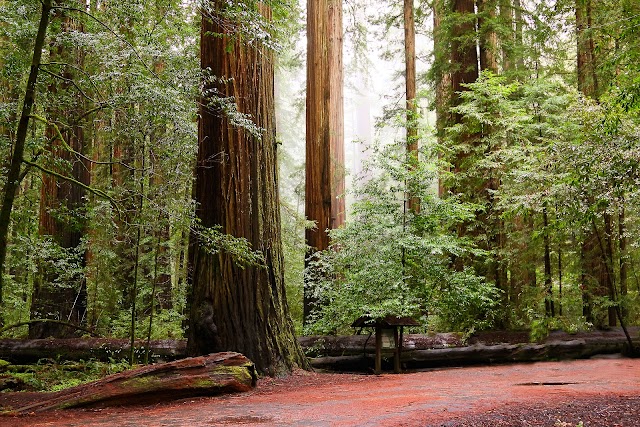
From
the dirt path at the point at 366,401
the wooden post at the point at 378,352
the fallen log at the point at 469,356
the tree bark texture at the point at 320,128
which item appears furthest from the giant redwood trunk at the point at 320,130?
the dirt path at the point at 366,401

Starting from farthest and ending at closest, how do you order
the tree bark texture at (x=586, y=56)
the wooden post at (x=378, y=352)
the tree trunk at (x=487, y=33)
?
the tree trunk at (x=487, y=33) → the tree bark texture at (x=586, y=56) → the wooden post at (x=378, y=352)

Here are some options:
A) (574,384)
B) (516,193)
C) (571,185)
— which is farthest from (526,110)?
(574,384)

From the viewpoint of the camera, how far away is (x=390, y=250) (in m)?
10.1

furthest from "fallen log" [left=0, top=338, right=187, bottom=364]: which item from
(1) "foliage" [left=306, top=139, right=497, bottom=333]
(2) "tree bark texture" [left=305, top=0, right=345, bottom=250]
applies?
(2) "tree bark texture" [left=305, top=0, right=345, bottom=250]

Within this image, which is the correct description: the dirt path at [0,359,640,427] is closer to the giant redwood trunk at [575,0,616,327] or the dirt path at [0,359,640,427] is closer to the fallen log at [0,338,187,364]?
the giant redwood trunk at [575,0,616,327]

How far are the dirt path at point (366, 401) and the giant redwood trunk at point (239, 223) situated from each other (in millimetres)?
772

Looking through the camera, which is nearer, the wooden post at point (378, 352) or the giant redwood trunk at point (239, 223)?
the giant redwood trunk at point (239, 223)

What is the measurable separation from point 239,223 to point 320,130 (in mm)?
6803

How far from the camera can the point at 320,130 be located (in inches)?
548

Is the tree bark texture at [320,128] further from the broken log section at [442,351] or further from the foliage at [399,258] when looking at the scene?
the broken log section at [442,351]

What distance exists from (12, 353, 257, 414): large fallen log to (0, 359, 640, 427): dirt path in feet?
0.62

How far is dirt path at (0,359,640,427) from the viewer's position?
14.4 feet

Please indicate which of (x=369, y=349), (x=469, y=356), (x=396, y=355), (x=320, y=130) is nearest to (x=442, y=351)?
(x=469, y=356)

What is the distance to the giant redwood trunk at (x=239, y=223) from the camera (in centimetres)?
745
